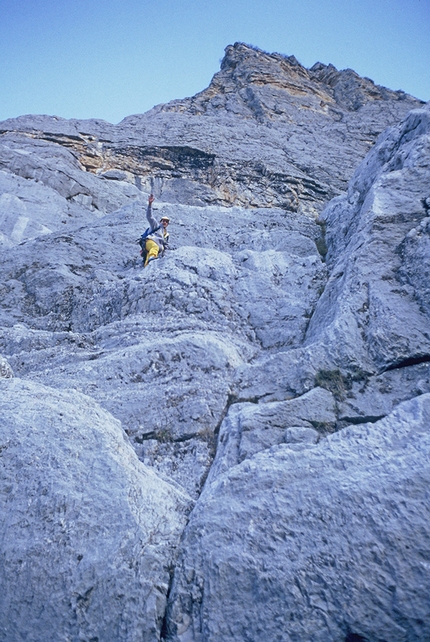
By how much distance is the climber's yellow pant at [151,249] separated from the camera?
12914mm

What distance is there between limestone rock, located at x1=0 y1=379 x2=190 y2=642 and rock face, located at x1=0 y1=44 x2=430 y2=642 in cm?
2

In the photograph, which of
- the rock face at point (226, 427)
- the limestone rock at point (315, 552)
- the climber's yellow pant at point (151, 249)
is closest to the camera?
the limestone rock at point (315, 552)

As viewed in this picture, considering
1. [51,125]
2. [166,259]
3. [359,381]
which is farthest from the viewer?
[51,125]

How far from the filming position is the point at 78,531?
4.50 metres

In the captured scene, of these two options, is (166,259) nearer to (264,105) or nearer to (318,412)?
(318,412)

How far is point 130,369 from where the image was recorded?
313 inches

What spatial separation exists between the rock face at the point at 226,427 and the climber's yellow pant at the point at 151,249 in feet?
1.99

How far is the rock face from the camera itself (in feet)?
13.4

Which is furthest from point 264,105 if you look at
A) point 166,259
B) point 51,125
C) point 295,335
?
point 295,335

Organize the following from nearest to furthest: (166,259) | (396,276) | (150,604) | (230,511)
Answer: (150,604) → (230,511) → (396,276) → (166,259)

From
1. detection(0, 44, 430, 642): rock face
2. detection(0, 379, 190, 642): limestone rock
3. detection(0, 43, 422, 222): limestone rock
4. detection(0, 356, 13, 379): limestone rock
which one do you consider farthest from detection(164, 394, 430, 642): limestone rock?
detection(0, 43, 422, 222): limestone rock

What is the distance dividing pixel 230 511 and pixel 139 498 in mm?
1070

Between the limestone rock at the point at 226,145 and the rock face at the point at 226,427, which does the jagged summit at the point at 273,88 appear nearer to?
the limestone rock at the point at 226,145

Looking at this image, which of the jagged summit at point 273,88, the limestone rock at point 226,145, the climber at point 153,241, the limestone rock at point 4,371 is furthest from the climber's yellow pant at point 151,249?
the jagged summit at point 273,88
